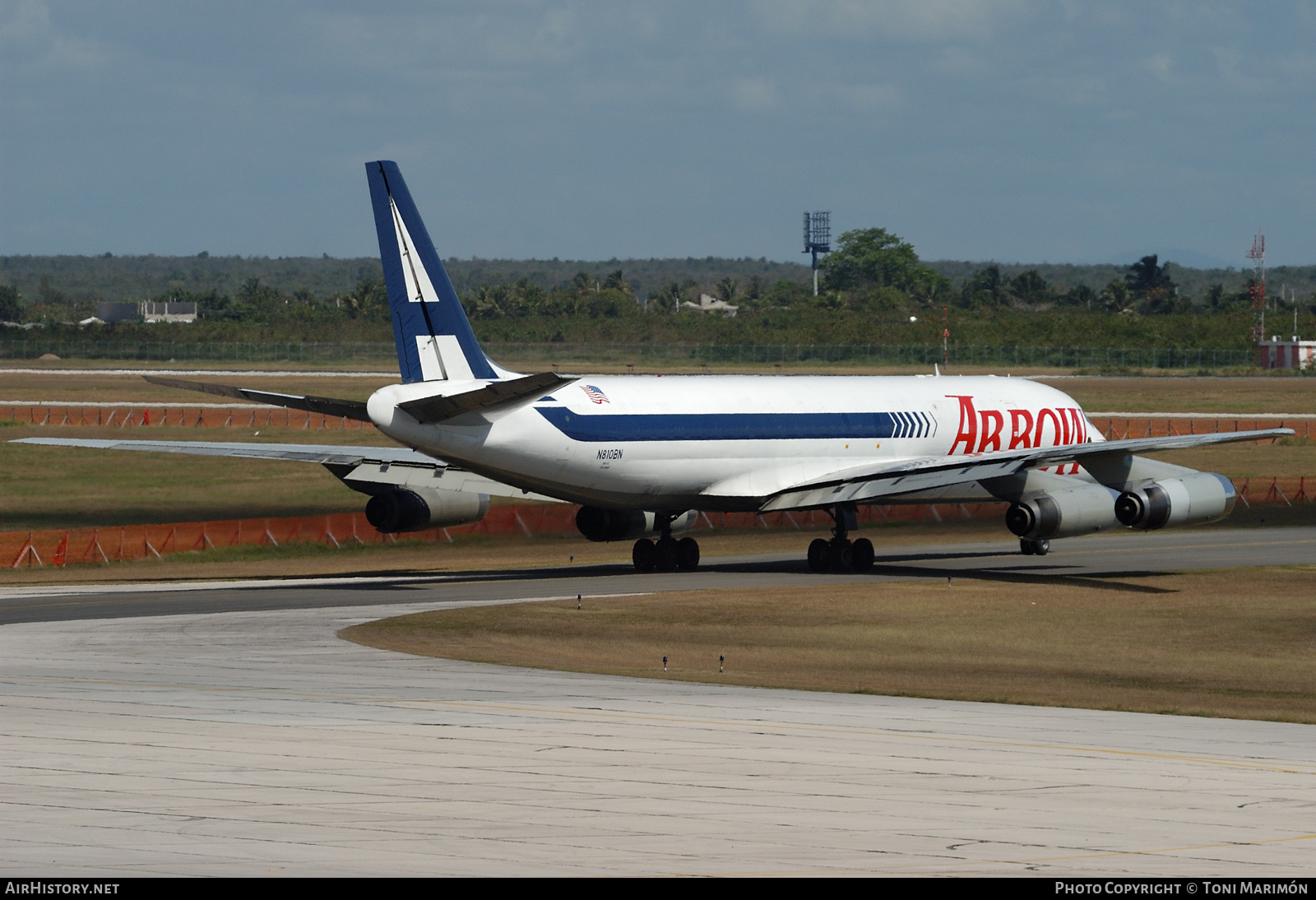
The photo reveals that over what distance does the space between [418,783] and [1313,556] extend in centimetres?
3878

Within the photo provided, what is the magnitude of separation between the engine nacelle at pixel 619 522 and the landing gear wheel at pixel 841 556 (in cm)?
387

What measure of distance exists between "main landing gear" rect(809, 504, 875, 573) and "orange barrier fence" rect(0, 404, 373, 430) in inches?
2184

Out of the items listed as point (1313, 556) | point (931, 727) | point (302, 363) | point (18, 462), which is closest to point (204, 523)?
point (18, 462)

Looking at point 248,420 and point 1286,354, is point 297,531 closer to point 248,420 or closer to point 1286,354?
point 248,420

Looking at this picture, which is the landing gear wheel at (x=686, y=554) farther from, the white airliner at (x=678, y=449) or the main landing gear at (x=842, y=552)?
the main landing gear at (x=842, y=552)

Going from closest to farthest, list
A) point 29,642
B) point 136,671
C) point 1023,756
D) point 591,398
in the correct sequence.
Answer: point 1023,756
point 136,671
point 29,642
point 591,398

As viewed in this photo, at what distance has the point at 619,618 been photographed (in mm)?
38875

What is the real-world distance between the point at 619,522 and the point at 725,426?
4321mm

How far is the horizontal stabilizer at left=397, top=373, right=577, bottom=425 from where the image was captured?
40312mm

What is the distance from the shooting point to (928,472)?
46.9m

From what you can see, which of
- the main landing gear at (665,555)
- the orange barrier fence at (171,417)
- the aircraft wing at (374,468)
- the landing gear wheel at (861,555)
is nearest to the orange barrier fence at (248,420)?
the orange barrier fence at (171,417)

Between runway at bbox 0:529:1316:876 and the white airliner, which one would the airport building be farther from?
runway at bbox 0:529:1316:876

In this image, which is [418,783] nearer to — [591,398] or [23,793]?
[23,793]

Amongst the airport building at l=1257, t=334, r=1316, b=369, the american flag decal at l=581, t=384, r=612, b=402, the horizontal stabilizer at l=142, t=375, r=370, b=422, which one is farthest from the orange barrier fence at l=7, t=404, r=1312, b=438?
the airport building at l=1257, t=334, r=1316, b=369
